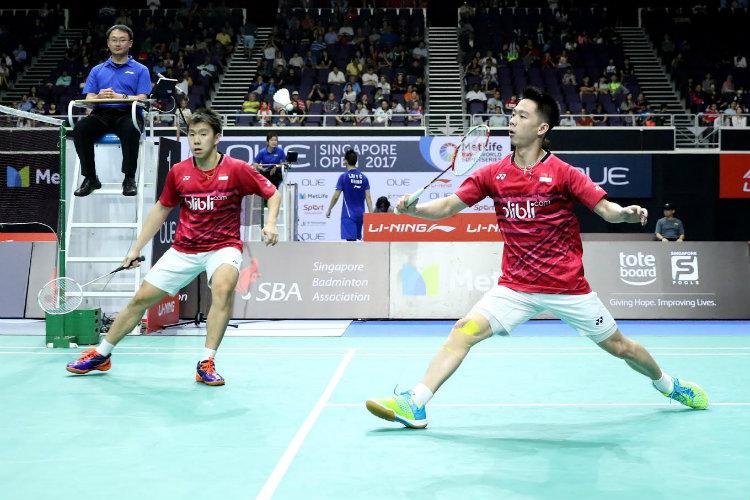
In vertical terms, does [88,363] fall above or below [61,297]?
below

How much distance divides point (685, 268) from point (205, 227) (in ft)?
25.8

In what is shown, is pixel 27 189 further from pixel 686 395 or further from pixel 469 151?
pixel 686 395

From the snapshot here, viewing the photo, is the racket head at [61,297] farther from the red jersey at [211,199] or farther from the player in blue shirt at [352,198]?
the player in blue shirt at [352,198]

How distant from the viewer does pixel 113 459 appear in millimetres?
3992

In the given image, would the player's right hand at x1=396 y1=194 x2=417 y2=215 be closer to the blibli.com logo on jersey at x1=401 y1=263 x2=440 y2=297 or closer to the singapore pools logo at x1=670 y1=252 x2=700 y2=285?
the blibli.com logo on jersey at x1=401 y1=263 x2=440 y2=297

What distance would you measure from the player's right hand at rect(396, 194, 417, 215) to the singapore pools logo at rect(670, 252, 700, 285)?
26.8ft

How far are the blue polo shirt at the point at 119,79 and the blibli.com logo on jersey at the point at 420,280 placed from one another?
4350mm

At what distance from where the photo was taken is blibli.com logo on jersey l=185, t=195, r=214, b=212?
6.32 meters

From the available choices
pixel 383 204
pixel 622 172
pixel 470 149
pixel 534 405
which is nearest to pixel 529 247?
pixel 534 405

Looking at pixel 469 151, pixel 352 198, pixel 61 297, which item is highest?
pixel 352 198

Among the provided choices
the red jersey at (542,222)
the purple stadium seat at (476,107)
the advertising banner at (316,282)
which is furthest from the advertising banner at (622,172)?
the red jersey at (542,222)

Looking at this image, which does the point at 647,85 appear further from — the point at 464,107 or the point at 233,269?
the point at 233,269

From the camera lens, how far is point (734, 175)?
67.2 feet

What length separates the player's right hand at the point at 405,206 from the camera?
452 cm
